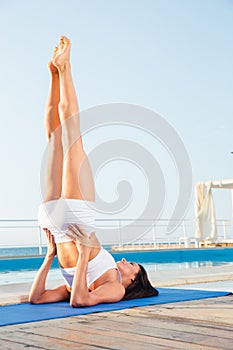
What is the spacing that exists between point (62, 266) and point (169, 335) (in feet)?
3.93

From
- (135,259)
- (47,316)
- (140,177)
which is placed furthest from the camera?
(135,259)

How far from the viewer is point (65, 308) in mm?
2674

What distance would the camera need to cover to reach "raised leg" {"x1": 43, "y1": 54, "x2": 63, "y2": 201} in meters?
2.99

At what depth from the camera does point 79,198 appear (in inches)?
111

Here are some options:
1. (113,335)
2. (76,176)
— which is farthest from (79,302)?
(113,335)

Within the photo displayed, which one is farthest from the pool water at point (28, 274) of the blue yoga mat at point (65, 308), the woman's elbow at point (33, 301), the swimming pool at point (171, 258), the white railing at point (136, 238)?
the blue yoga mat at point (65, 308)

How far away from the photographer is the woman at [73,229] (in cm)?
272

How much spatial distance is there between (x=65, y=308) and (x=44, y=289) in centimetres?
33

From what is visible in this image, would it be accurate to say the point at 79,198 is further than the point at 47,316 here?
Yes

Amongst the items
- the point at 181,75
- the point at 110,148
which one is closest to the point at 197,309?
the point at 110,148

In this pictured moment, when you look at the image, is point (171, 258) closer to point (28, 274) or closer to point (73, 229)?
point (28, 274)

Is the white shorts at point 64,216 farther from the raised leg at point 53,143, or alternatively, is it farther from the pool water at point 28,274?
the pool water at point 28,274

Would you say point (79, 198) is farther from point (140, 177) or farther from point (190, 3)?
point (190, 3)

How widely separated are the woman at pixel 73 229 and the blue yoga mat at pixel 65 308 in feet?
0.26
